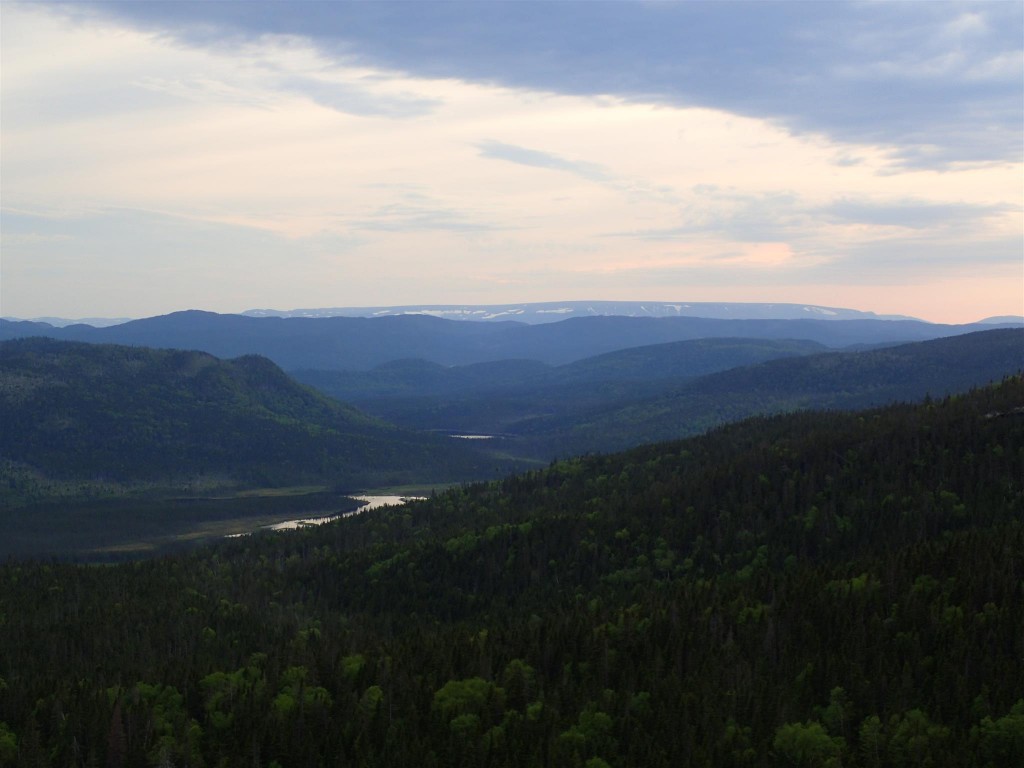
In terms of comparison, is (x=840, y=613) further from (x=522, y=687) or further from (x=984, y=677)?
(x=522, y=687)

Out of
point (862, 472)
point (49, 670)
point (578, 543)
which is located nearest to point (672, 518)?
point (578, 543)

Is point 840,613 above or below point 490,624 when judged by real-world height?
above

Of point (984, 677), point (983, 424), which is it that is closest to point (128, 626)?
point (984, 677)

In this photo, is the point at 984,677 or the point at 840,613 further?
the point at 840,613

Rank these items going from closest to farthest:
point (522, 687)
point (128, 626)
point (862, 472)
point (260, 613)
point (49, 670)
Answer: point (522, 687)
point (49, 670)
point (128, 626)
point (260, 613)
point (862, 472)

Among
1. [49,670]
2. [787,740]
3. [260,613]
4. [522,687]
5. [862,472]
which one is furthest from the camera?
[862,472]

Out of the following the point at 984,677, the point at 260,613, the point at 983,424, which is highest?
the point at 983,424
